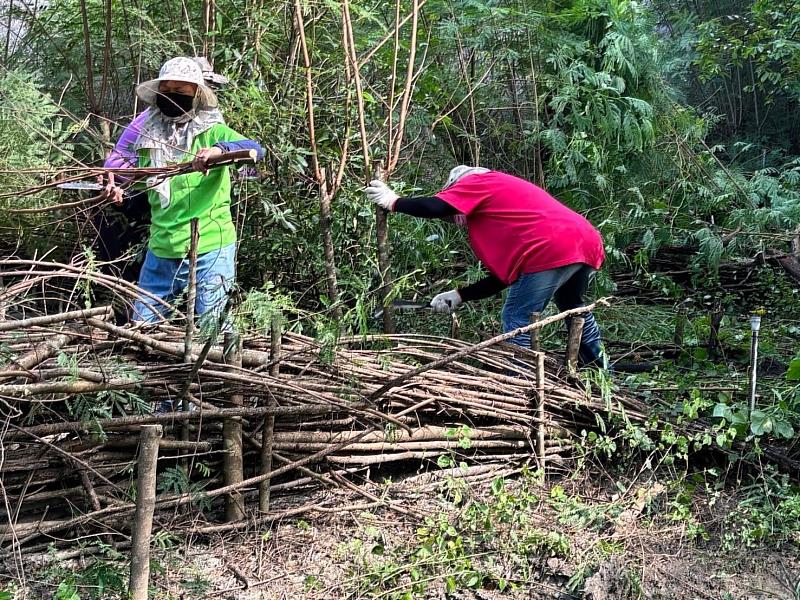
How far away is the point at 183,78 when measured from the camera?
357 cm

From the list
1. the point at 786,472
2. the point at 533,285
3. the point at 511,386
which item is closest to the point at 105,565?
the point at 511,386

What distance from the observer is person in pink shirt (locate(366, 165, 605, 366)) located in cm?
440

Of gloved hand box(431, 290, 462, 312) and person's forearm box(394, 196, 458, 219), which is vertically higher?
person's forearm box(394, 196, 458, 219)

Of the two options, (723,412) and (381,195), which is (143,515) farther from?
(723,412)

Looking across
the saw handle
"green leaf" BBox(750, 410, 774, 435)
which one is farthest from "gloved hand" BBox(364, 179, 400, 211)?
"green leaf" BBox(750, 410, 774, 435)

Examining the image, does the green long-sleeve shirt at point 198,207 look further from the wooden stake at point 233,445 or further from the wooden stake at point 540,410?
the wooden stake at point 540,410

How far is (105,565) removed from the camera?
2734 millimetres

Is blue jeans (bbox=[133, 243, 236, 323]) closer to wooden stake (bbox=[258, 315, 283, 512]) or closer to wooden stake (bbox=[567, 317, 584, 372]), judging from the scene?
wooden stake (bbox=[258, 315, 283, 512])

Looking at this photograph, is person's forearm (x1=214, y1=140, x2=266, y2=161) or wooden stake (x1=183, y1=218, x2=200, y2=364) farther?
person's forearm (x1=214, y1=140, x2=266, y2=161)

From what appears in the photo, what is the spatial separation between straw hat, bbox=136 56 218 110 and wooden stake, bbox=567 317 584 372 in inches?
72.6

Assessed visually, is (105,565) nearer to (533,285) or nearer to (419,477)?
(419,477)

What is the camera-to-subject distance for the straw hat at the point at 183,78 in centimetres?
357

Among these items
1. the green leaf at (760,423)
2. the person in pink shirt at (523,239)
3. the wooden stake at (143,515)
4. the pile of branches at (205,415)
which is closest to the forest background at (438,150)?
the green leaf at (760,423)

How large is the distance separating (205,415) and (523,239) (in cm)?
212
